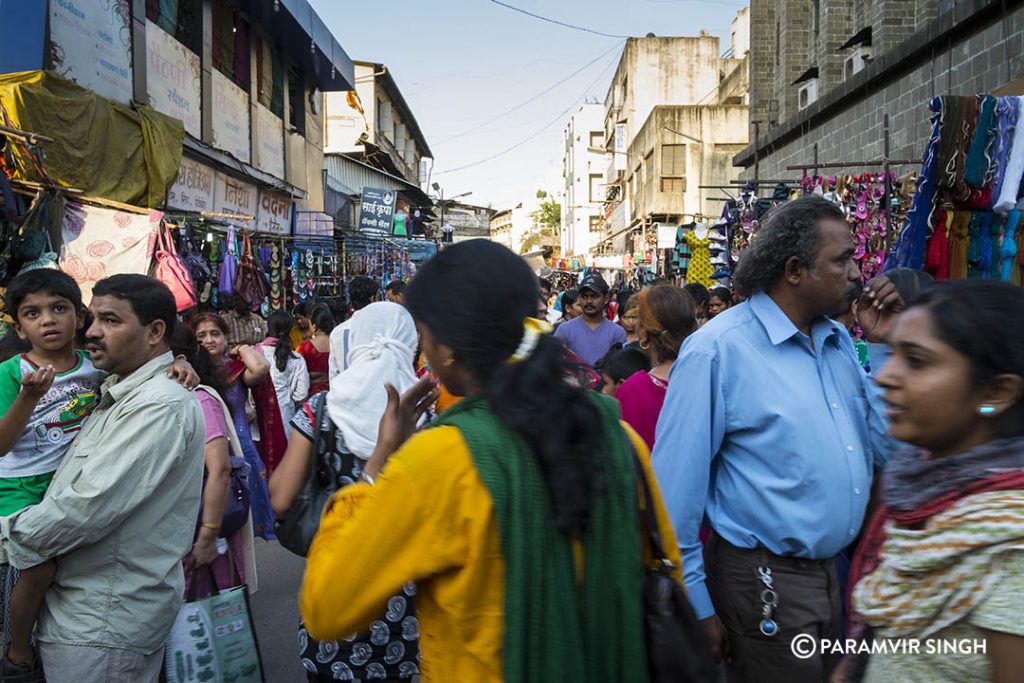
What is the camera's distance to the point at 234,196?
14008 mm

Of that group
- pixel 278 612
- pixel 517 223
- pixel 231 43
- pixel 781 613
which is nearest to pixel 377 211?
pixel 231 43

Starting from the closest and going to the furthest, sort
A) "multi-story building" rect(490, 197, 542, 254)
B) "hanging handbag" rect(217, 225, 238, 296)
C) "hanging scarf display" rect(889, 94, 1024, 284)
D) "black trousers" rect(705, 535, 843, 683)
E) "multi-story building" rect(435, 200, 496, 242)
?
"black trousers" rect(705, 535, 843, 683), "hanging scarf display" rect(889, 94, 1024, 284), "hanging handbag" rect(217, 225, 238, 296), "multi-story building" rect(435, 200, 496, 242), "multi-story building" rect(490, 197, 542, 254)

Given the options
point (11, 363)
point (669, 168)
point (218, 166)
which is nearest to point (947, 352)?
point (11, 363)

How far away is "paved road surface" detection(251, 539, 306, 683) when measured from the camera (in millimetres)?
4512

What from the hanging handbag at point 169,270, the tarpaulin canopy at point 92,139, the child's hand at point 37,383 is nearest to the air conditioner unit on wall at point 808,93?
the tarpaulin canopy at point 92,139

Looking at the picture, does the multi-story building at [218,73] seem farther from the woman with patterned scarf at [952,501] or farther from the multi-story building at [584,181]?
the multi-story building at [584,181]

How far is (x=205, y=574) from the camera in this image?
3.43 m

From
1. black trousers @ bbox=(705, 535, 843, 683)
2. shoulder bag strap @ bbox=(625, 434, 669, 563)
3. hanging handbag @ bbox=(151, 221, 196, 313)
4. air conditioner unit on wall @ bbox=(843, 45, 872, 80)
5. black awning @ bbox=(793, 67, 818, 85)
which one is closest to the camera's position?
shoulder bag strap @ bbox=(625, 434, 669, 563)

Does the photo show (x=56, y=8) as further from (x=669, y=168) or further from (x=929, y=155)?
(x=669, y=168)

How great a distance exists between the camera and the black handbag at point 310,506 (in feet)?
8.39

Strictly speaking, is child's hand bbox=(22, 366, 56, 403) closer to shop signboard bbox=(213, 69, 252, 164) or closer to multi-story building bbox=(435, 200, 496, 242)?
shop signboard bbox=(213, 69, 252, 164)

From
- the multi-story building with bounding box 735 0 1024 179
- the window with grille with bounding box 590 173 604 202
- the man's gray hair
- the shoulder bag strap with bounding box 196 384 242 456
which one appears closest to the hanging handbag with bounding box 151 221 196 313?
the shoulder bag strap with bounding box 196 384 242 456

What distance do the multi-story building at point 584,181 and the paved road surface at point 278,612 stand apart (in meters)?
53.9

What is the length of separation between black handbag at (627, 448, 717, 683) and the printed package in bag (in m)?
1.93
